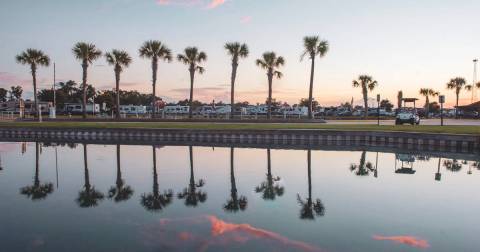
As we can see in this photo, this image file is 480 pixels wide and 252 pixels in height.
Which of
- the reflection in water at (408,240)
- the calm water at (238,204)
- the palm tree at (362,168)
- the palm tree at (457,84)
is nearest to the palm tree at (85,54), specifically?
the calm water at (238,204)

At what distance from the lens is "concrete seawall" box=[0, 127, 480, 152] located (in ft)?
95.2

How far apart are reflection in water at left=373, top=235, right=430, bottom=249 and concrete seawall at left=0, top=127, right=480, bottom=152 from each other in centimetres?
2107

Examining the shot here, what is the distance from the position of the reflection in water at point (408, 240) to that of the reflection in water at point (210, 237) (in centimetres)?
178

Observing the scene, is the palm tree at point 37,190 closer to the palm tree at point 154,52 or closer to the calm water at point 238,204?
the calm water at point 238,204

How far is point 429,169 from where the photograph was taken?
2098cm

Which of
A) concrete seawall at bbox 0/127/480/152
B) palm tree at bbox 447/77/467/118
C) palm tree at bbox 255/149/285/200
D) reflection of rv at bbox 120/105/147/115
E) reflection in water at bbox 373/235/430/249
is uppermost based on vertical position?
palm tree at bbox 447/77/467/118

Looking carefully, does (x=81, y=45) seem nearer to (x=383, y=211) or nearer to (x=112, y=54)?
(x=112, y=54)

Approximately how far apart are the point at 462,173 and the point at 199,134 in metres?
20.8

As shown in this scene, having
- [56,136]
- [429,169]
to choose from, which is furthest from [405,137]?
[56,136]

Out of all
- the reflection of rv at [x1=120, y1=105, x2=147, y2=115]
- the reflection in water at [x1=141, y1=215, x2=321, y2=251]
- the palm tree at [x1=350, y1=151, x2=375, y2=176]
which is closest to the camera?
the reflection in water at [x1=141, y1=215, x2=321, y2=251]

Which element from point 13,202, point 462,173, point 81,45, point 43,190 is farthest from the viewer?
point 81,45

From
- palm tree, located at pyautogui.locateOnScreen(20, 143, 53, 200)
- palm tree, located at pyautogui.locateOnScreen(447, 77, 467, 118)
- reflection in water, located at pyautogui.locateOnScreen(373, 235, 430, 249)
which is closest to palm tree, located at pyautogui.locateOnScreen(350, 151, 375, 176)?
reflection in water, located at pyautogui.locateOnScreen(373, 235, 430, 249)

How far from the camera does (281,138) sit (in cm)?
3384

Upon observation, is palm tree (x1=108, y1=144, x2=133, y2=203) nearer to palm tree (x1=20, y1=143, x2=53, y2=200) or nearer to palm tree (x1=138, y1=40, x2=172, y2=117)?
palm tree (x1=20, y1=143, x2=53, y2=200)
